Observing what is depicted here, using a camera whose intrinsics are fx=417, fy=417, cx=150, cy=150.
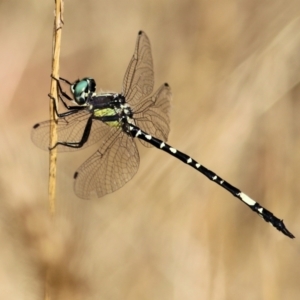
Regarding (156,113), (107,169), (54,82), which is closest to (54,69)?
(54,82)

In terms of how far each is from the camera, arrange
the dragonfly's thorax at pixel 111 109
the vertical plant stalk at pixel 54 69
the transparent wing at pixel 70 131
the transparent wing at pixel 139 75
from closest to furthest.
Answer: the vertical plant stalk at pixel 54 69, the transparent wing at pixel 70 131, the dragonfly's thorax at pixel 111 109, the transparent wing at pixel 139 75

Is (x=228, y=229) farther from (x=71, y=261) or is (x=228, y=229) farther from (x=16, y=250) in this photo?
(x=16, y=250)

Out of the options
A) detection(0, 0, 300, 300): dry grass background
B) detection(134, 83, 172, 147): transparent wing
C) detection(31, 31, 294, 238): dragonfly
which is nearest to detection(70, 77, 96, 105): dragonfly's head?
detection(31, 31, 294, 238): dragonfly

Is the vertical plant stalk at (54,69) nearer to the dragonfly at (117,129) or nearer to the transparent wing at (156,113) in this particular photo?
the dragonfly at (117,129)

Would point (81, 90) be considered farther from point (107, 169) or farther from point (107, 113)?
point (107, 169)

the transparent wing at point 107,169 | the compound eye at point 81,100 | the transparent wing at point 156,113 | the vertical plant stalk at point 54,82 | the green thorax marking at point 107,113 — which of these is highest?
the transparent wing at point 156,113

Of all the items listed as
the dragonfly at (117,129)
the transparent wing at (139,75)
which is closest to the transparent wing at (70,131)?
the dragonfly at (117,129)
